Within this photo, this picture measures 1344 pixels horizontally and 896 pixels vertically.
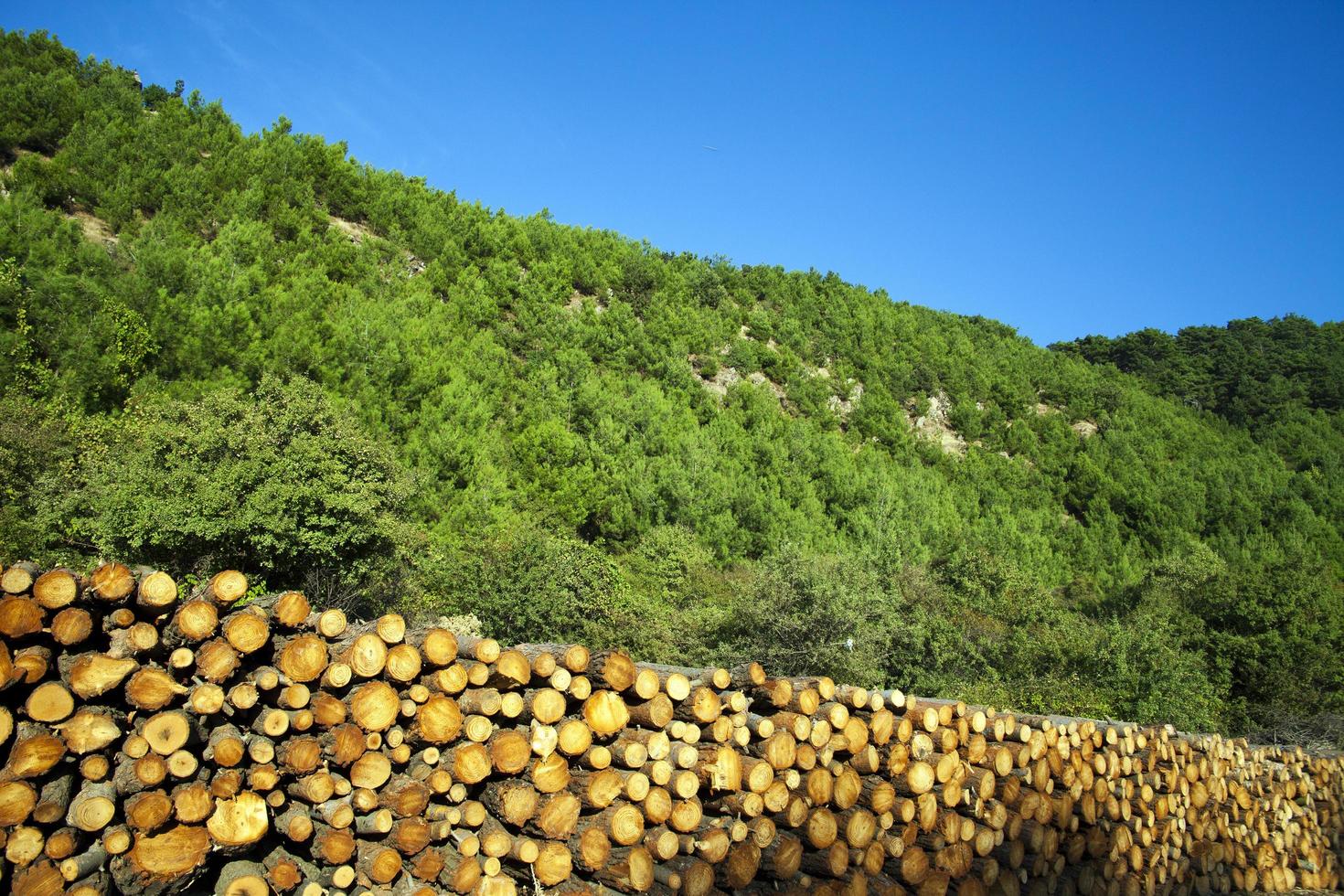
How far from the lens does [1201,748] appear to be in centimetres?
985

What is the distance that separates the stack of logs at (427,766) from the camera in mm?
4223

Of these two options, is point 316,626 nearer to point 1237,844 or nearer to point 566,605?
point 1237,844

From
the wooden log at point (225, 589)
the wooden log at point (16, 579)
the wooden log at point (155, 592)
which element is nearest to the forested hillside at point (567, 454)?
the wooden log at point (225, 589)

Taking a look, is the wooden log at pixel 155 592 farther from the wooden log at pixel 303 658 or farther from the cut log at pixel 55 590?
the wooden log at pixel 303 658

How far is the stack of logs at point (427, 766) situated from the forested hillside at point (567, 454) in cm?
1323

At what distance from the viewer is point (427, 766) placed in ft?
16.9

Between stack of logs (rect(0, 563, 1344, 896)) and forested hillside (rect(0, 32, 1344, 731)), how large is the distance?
43.4 feet

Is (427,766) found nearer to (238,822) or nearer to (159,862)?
(238,822)

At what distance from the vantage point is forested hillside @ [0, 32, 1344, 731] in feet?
63.9

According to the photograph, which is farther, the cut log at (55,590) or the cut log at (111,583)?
the cut log at (111,583)

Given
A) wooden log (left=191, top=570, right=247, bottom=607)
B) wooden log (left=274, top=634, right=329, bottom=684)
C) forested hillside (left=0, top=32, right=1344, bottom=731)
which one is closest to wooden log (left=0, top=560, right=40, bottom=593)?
wooden log (left=191, top=570, right=247, bottom=607)

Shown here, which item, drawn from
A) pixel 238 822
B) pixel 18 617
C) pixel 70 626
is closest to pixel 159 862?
pixel 238 822

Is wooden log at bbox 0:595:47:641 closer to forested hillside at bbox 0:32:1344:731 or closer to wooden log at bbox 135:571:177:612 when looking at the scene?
wooden log at bbox 135:571:177:612

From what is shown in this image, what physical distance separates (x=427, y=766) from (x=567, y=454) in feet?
89.7
